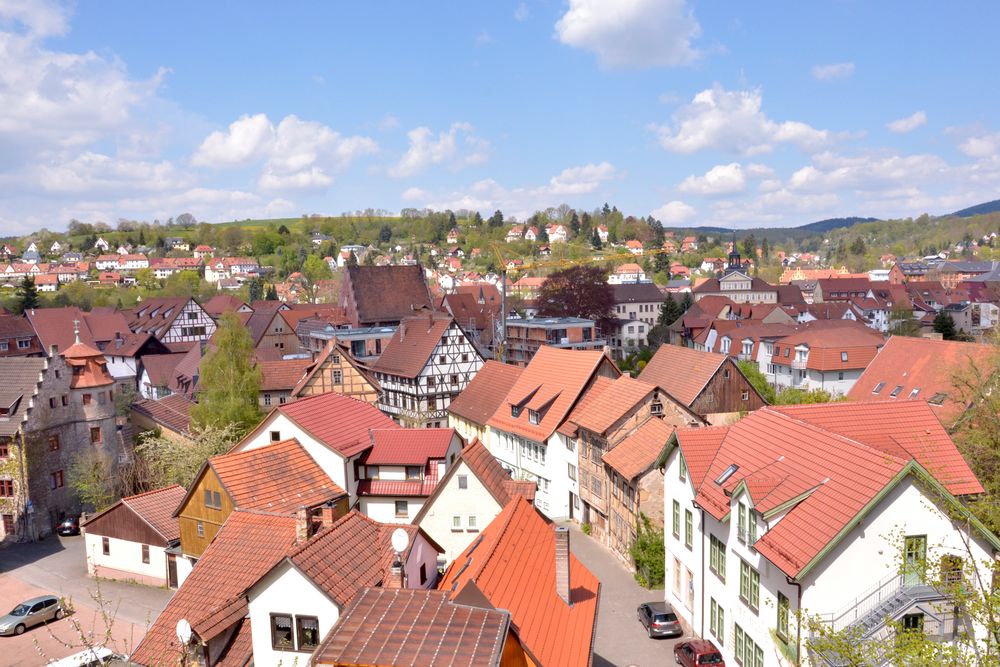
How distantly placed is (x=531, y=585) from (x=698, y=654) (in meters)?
6.76

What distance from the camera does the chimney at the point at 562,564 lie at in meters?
18.6

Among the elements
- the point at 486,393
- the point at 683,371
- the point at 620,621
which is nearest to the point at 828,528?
the point at 620,621

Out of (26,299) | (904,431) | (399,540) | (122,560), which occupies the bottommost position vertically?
(122,560)

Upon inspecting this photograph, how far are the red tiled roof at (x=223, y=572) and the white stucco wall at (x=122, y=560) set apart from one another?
41.5ft

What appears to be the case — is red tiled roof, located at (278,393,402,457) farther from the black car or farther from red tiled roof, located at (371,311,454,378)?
red tiled roof, located at (371,311,454,378)

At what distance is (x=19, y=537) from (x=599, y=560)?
2896cm

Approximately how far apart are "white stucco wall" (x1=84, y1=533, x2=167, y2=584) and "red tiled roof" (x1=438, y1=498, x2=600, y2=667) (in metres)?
17.1

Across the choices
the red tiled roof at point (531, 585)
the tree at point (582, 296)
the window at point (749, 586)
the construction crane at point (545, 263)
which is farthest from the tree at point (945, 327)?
the red tiled roof at point (531, 585)

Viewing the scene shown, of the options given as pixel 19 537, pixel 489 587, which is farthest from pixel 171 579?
pixel 489 587

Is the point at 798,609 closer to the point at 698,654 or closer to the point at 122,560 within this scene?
the point at 698,654

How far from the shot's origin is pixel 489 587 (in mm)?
16219

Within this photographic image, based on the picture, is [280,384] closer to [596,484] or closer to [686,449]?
[596,484]

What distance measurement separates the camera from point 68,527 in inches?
1503

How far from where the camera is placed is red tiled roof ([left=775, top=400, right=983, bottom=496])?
1866 cm
